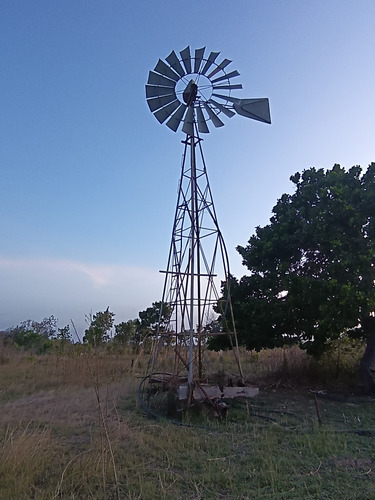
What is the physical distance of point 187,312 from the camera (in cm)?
712

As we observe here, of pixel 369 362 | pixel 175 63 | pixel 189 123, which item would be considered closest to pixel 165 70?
pixel 175 63

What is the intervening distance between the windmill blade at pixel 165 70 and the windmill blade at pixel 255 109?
120 cm

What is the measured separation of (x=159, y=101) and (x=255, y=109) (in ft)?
5.69

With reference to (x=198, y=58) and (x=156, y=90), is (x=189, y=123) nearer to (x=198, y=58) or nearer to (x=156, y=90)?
(x=156, y=90)

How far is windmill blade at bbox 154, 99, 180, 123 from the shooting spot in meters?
7.57

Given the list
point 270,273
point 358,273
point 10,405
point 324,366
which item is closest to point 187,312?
point 270,273

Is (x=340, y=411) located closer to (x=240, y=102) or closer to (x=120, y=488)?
(x=120, y=488)

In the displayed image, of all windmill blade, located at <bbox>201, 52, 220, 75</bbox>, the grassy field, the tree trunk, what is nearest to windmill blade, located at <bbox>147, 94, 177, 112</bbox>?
windmill blade, located at <bbox>201, 52, 220, 75</bbox>

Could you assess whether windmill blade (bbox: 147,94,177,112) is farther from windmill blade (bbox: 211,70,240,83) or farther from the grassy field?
the grassy field

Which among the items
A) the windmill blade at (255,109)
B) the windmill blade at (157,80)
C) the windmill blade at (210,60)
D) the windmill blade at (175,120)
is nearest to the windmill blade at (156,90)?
the windmill blade at (157,80)

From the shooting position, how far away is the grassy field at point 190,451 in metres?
3.55

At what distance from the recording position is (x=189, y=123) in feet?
24.8

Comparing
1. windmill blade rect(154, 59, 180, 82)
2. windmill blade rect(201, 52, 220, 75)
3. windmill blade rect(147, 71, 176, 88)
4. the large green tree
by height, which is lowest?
the large green tree

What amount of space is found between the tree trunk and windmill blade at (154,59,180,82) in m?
6.10
